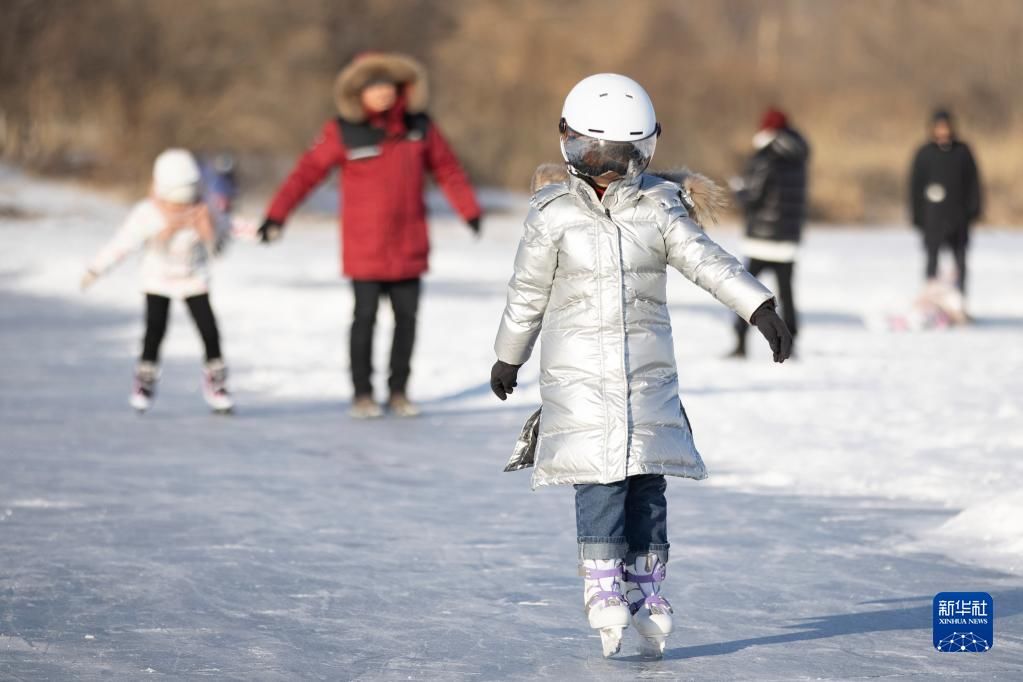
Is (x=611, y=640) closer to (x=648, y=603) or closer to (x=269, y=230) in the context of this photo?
(x=648, y=603)

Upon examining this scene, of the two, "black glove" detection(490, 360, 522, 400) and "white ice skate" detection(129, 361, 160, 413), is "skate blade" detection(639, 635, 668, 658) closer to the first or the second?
"black glove" detection(490, 360, 522, 400)

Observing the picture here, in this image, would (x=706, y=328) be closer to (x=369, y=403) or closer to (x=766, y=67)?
(x=369, y=403)

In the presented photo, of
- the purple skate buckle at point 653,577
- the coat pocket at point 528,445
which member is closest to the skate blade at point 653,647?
the purple skate buckle at point 653,577

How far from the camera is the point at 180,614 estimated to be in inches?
187

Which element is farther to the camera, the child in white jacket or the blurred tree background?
the blurred tree background

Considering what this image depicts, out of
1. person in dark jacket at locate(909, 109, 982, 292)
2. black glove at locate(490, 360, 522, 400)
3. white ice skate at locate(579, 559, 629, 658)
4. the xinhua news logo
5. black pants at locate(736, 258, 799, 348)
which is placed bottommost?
the xinhua news logo

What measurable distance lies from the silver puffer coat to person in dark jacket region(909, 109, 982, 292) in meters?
10.2

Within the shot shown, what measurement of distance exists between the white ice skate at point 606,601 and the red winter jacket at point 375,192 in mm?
4573

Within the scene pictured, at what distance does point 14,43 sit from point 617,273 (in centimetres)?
2886

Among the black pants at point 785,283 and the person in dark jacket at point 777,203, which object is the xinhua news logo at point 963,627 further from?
the person in dark jacket at point 777,203

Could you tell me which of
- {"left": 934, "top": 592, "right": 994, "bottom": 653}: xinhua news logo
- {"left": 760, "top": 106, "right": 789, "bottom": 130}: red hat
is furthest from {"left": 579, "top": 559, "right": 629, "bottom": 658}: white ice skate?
{"left": 760, "top": 106, "right": 789, "bottom": 130}: red hat

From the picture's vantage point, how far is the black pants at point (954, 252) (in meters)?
14.1

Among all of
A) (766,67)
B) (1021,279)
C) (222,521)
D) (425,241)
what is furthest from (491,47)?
(222,521)

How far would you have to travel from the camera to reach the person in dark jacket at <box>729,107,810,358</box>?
11438 millimetres
